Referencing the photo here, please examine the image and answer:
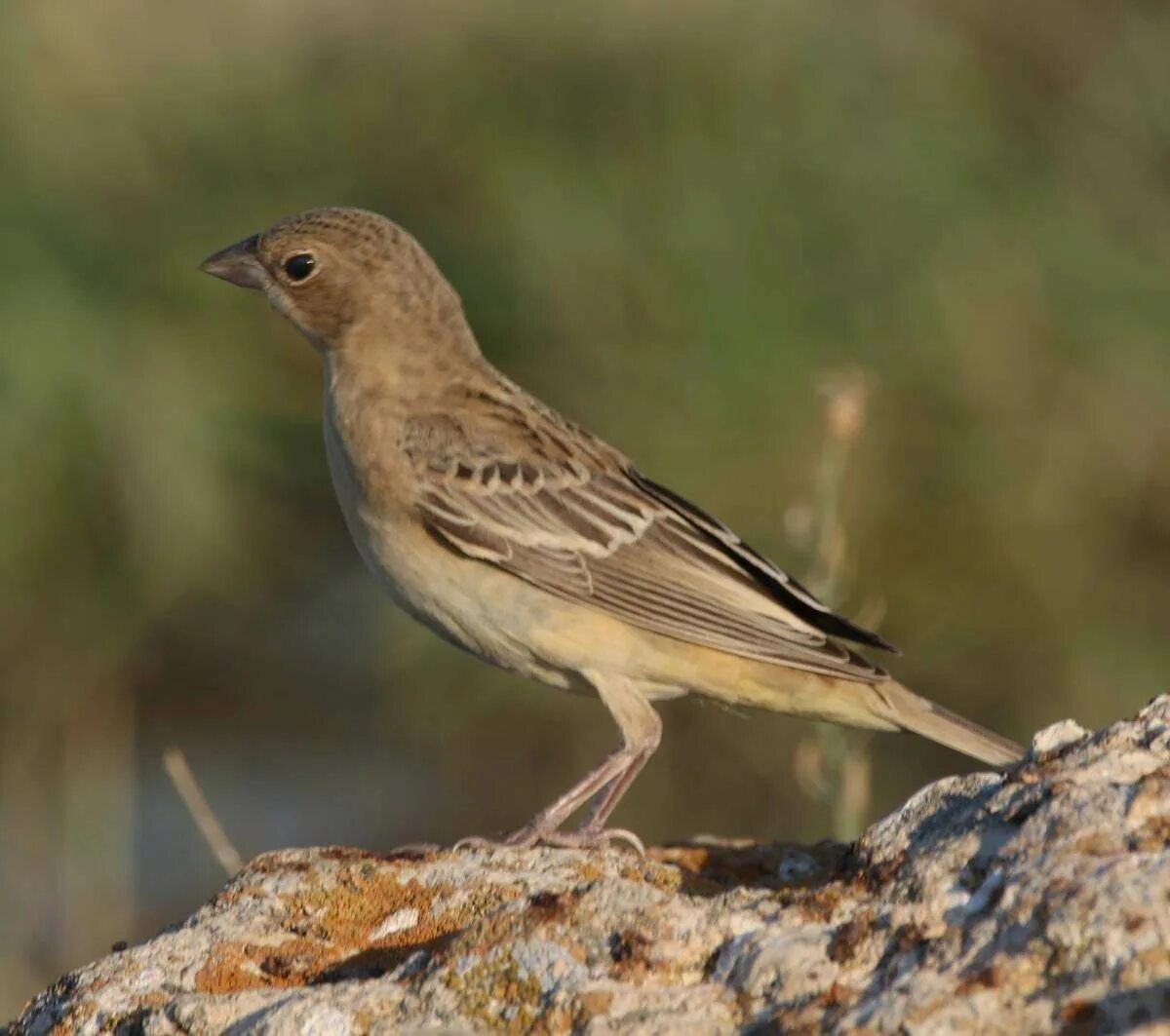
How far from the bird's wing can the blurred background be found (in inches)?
106

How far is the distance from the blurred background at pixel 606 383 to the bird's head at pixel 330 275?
9.76 feet

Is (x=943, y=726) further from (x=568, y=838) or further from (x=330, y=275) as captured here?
(x=330, y=275)

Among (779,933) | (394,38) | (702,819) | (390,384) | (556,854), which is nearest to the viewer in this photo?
(779,933)

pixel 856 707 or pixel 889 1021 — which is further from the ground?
pixel 856 707

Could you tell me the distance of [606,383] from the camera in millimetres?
9820

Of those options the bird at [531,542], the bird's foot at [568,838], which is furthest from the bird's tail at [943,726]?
the bird's foot at [568,838]

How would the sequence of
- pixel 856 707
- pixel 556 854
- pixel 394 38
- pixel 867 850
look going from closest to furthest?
pixel 867 850 < pixel 556 854 < pixel 856 707 < pixel 394 38

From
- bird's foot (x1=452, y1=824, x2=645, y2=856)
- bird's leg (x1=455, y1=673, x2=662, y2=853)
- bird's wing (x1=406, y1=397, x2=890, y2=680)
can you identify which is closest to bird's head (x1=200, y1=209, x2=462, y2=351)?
bird's wing (x1=406, y1=397, x2=890, y2=680)

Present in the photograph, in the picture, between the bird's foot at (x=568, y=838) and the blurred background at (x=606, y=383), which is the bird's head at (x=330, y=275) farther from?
the blurred background at (x=606, y=383)

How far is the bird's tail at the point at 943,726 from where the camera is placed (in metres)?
5.71

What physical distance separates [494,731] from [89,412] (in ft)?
8.25

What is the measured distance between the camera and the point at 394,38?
11234 millimetres

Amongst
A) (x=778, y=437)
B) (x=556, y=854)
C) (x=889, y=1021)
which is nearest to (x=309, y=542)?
(x=778, y=437)

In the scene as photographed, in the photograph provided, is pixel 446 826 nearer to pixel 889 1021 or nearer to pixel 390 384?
pixel 390 384
